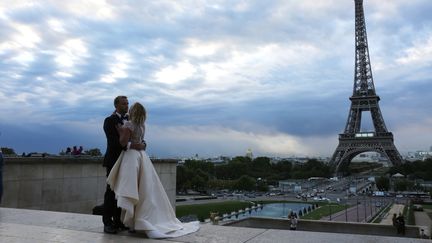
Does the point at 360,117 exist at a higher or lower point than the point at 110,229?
higher

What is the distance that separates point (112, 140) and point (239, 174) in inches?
4711

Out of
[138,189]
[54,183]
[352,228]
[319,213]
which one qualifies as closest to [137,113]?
[138,189]

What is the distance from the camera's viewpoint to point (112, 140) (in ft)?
18.0

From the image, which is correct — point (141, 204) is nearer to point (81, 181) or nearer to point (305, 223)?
point (81, 181)

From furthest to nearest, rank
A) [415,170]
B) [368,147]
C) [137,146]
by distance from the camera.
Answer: [415,170], [368,147], [137,146]

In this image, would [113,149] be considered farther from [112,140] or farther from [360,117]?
[360,117]

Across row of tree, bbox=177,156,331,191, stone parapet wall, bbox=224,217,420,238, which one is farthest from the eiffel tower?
stone parapet wall, bbox=224,217,420,238

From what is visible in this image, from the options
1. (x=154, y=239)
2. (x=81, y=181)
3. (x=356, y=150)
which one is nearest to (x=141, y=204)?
(x=154, y=239)

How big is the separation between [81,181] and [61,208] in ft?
3.33

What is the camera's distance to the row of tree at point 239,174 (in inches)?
3733

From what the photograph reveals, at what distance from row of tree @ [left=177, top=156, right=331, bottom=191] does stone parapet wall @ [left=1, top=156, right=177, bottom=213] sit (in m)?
74.9

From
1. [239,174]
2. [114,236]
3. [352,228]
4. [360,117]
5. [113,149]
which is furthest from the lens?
[239,174]

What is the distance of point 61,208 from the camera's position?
39.6ft

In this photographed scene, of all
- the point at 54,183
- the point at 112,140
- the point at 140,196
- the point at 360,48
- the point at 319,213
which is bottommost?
the point at 319,213
